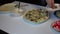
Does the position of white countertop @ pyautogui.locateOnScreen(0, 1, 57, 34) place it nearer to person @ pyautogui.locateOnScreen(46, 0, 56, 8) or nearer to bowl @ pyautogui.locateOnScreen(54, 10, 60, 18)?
bowl @ pyautogui.locateOnScreen(54, 10, 60, 18)

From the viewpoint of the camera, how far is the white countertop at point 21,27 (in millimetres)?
928

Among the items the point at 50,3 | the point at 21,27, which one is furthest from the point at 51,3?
the point at 21,27

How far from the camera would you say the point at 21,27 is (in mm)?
980

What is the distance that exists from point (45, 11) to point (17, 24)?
28 centimetres

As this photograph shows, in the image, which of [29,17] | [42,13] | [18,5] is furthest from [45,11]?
[18,5]

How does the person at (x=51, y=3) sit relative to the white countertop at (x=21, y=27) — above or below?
above

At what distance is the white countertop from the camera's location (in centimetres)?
93

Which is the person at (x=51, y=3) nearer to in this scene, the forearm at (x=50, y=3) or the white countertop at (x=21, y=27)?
the forearm at (x=50, y=3)

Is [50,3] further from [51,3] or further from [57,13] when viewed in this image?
[57,13]

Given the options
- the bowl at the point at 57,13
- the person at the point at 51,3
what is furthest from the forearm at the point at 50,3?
the bowl at the point at 57,13

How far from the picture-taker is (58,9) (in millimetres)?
1145

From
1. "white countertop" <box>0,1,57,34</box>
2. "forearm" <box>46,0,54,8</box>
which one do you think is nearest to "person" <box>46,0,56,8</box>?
"forearm" <box>46,0,54,8</box>

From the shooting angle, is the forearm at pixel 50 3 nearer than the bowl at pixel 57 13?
No

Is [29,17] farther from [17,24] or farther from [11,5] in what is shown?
[11,5]
